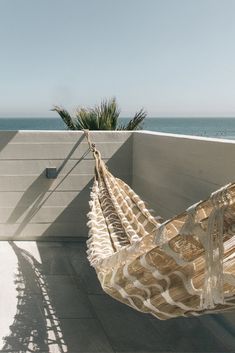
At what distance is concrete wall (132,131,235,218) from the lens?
3.02 metres

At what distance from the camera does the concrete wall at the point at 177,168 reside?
3020 mm

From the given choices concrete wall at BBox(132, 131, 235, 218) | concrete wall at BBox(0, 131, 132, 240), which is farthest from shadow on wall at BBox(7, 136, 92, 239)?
concrete wall at BBox(132, 131, 235, 218)

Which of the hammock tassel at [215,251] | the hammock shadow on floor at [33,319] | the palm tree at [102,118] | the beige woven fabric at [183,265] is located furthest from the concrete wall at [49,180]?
the hammock tassel at [215,251]

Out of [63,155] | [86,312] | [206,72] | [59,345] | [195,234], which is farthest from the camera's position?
[206,72]

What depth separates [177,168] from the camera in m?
3.82

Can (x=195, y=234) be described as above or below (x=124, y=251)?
above

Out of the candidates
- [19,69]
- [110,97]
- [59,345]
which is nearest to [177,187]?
[59,345]

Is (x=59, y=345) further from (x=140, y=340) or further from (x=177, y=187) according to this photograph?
(x=177, y=187)

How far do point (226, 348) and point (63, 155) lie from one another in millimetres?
2880

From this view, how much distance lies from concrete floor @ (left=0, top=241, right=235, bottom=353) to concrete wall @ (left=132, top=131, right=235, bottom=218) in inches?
34.2

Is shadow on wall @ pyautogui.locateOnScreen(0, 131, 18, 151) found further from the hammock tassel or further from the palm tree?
the hammock tassel

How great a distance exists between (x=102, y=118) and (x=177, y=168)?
297 cm

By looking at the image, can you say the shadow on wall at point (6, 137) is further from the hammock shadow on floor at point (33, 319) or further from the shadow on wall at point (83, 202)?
the hammock shadow on floor at point (33, 319)

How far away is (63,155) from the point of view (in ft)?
16.6
